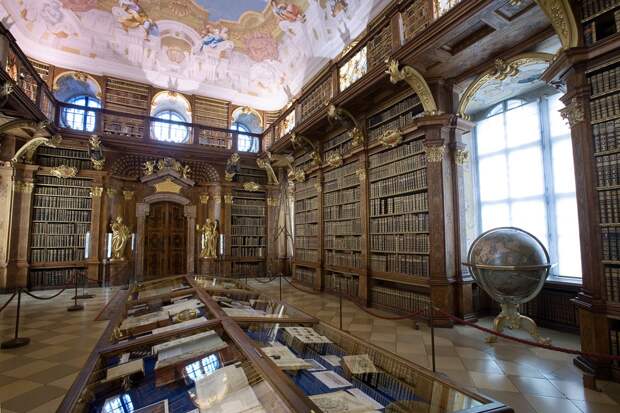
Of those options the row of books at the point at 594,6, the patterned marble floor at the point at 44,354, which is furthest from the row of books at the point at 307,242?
the row of books at the point at 594,6

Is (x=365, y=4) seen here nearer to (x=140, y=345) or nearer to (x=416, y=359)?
(x=416, y=359)

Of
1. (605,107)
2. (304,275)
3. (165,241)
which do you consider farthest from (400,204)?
(165,241)

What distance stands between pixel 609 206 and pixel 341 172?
4871 millimetres

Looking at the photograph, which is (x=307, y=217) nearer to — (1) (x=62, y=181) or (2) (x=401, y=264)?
(2) (x=401, y=264)

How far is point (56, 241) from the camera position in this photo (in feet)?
29.5

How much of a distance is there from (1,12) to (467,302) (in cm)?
1306

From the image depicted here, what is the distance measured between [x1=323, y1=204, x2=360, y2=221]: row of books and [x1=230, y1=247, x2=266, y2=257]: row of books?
4.45 m

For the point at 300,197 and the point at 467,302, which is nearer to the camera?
the point at 467,302

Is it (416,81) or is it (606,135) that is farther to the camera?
(416,81)

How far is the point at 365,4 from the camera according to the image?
808cm

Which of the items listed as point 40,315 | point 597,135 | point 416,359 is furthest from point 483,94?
point 40,315

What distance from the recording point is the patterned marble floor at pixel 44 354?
2797 mm

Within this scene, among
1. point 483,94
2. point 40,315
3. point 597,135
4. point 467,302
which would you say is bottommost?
point 40,315

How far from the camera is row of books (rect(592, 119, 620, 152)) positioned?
3156 millimetres
